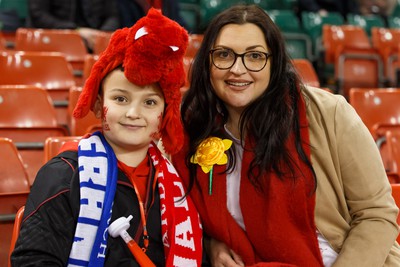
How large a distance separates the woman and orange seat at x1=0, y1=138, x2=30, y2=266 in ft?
2.02

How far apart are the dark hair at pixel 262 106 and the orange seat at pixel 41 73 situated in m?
1.67

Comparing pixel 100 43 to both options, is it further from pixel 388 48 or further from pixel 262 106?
pixel 262 106

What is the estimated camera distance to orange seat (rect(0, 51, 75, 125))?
10.8ft

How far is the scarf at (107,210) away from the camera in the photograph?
4.48ft

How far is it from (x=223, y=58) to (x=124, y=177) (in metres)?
0.40

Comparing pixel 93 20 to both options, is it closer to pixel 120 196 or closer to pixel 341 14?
pixel 341 14

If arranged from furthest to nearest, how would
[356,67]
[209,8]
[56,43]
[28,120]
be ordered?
[209,8]
[356,67]
[56,43]
[28,120]

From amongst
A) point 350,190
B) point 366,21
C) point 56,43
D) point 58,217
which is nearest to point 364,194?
point 350,190

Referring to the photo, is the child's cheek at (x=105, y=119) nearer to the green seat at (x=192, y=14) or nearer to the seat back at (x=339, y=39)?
the seat back at (x=339, y=39)

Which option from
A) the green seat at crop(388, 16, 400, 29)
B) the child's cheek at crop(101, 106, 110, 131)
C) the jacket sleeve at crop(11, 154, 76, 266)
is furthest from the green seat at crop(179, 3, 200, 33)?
the jacket sleeve at crop(11, 154, 76, 266)

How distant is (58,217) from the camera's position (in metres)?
1.36

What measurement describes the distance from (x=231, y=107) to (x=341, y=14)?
5.60 meters

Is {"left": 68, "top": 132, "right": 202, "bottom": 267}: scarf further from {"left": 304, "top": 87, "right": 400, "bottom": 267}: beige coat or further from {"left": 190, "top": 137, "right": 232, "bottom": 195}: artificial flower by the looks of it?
{"left": 304, "top": 87, "right": 400, "bottom": 267}: beige coat

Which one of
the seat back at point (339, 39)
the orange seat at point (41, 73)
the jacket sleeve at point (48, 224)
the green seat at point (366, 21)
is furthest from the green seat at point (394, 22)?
the jacket sleeve at point (48, 224)
